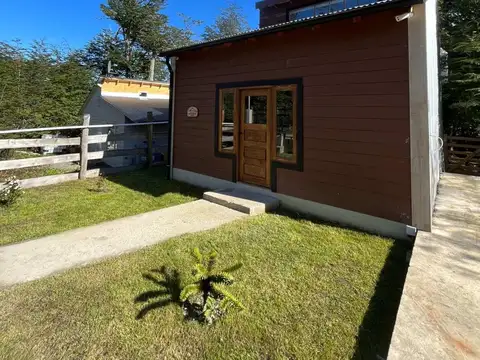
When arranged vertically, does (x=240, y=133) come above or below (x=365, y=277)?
above

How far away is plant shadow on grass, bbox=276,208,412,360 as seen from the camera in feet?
6.96

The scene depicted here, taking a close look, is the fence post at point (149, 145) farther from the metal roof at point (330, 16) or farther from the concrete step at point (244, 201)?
the concrete step at point (244, 201)

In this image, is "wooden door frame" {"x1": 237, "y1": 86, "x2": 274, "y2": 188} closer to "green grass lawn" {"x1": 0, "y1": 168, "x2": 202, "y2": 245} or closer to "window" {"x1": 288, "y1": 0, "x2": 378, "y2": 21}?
"green grass lawn" {"x1": 0, "y1": 168, "x2": 202, "y2": 245}

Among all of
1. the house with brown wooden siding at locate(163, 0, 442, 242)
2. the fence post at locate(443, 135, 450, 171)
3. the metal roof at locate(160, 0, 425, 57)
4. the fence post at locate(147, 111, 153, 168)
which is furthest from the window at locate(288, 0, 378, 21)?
the fence post at locate(147, 111, 153, 168)

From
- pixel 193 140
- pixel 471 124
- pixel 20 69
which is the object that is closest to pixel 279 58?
pixel 193 140

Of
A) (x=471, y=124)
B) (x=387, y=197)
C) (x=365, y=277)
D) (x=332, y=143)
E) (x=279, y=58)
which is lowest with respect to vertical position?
(x=365, y=277)

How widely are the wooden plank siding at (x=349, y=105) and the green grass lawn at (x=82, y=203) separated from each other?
8.08 feet

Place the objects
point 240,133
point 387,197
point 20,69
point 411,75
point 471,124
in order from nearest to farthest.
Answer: point 411,75 → point 387,197 → point 240,133 → point 471,124 → point 20,69

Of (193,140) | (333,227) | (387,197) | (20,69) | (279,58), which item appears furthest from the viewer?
Result: (20,69)

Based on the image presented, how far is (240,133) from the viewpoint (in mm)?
6004

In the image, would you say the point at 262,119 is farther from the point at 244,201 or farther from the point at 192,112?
the point at 192,112

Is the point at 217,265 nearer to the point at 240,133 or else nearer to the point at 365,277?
the point at 365,277

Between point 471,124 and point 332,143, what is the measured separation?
A: 6.86 meters

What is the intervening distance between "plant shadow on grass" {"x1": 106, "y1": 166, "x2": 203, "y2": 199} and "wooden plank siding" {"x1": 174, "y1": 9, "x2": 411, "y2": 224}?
A: 2.21 metres
